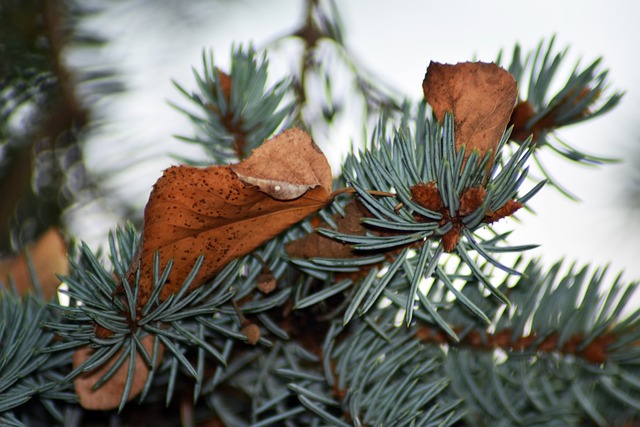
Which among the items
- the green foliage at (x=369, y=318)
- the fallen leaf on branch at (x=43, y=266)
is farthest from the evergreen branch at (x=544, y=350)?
the fallen leaf on branch at (x=43, y=266)

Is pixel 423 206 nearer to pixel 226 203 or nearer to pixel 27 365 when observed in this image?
pixel 226 203

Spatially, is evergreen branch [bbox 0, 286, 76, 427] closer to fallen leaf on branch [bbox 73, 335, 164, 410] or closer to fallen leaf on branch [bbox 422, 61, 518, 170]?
fallen leaf on branch [bbox 73, 335, 164, 410]

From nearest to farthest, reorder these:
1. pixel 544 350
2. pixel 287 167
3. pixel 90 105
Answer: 1. pixel 287 167
2. pixel 544 350
3. pixel 90 105

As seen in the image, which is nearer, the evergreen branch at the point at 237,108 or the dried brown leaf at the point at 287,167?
the dried brown leaf at the point at 287,167

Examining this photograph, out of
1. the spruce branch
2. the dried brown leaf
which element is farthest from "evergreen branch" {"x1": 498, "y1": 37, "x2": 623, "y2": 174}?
the dried brown leaf

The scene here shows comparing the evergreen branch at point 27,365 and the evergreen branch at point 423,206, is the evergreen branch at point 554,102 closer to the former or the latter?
the evergreen branch at point 423,206

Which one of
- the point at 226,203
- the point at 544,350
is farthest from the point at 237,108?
the point at 544,350
